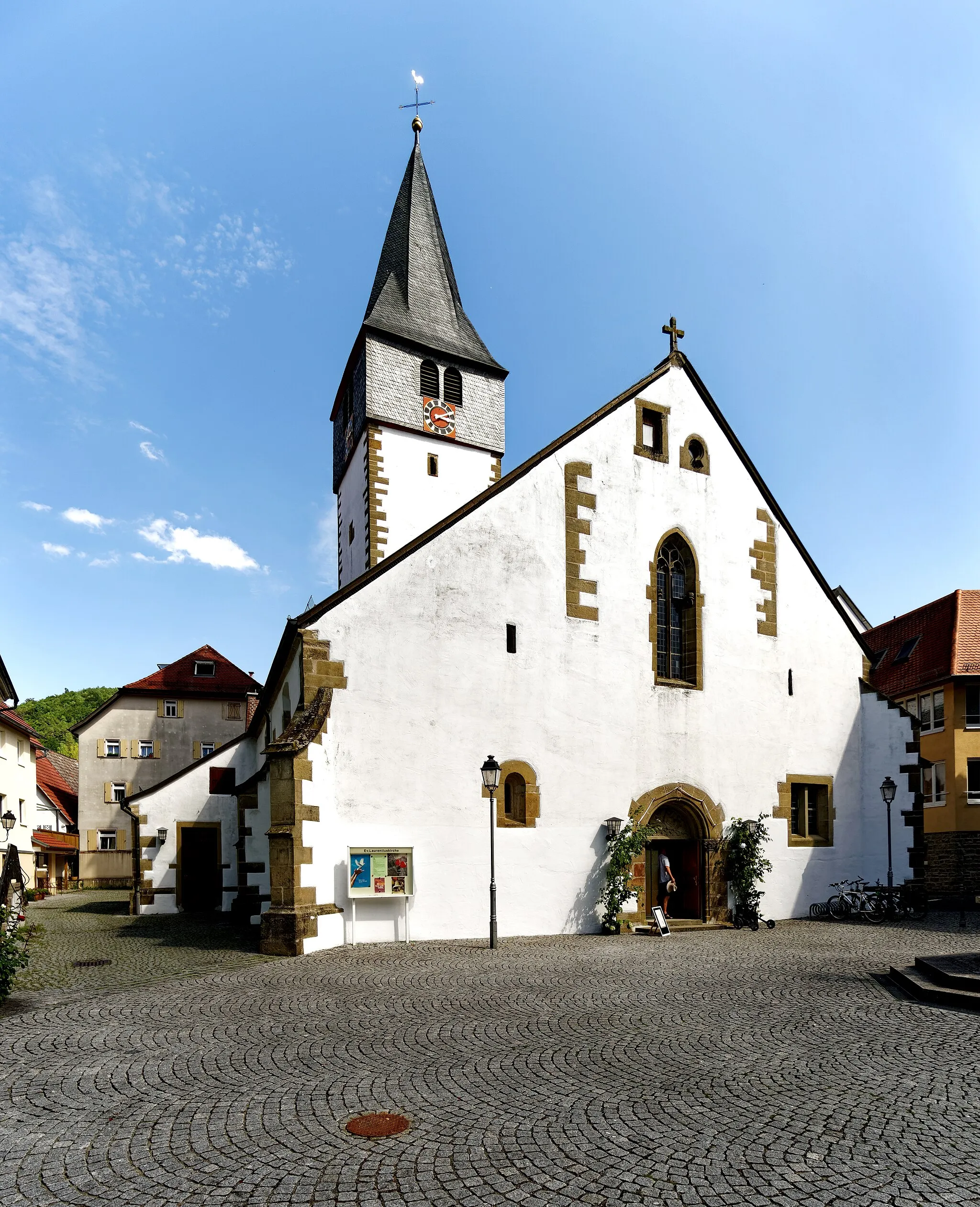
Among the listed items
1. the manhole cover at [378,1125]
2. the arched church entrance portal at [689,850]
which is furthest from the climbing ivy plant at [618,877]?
the manhole cover at [378,1125]

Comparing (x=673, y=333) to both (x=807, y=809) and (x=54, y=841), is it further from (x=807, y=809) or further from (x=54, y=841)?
(x=54, y=841)

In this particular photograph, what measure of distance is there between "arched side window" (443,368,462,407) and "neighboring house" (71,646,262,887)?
1798 cm

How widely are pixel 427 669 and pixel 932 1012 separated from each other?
9.01m

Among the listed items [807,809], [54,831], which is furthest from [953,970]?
[54,831]

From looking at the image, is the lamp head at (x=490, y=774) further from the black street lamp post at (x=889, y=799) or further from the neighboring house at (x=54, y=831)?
the neighboring house at (x=54, y=831)

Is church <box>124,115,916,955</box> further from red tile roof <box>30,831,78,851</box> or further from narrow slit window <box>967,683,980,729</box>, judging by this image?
red tile roof <box>30,831,78,851</box>

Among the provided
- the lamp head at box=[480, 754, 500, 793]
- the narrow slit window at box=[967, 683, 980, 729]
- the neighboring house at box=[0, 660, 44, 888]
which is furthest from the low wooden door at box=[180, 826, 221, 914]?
the narrow slit window at box=[967, 683, 980, 729]

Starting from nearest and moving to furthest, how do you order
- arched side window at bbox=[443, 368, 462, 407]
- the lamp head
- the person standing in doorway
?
the lamp head
the person standing in doorway
arched side window at bbox=[443, 368, 462, 407]

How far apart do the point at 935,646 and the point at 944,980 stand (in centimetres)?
2397

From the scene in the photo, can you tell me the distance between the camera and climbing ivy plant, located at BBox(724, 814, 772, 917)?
17344 mm

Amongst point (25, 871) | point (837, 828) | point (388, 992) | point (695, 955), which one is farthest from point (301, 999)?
point (25, 871)

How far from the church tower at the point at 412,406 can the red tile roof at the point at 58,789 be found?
2125 cm

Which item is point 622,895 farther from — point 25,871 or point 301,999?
point 25,871

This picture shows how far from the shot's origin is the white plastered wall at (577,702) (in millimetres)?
14680
